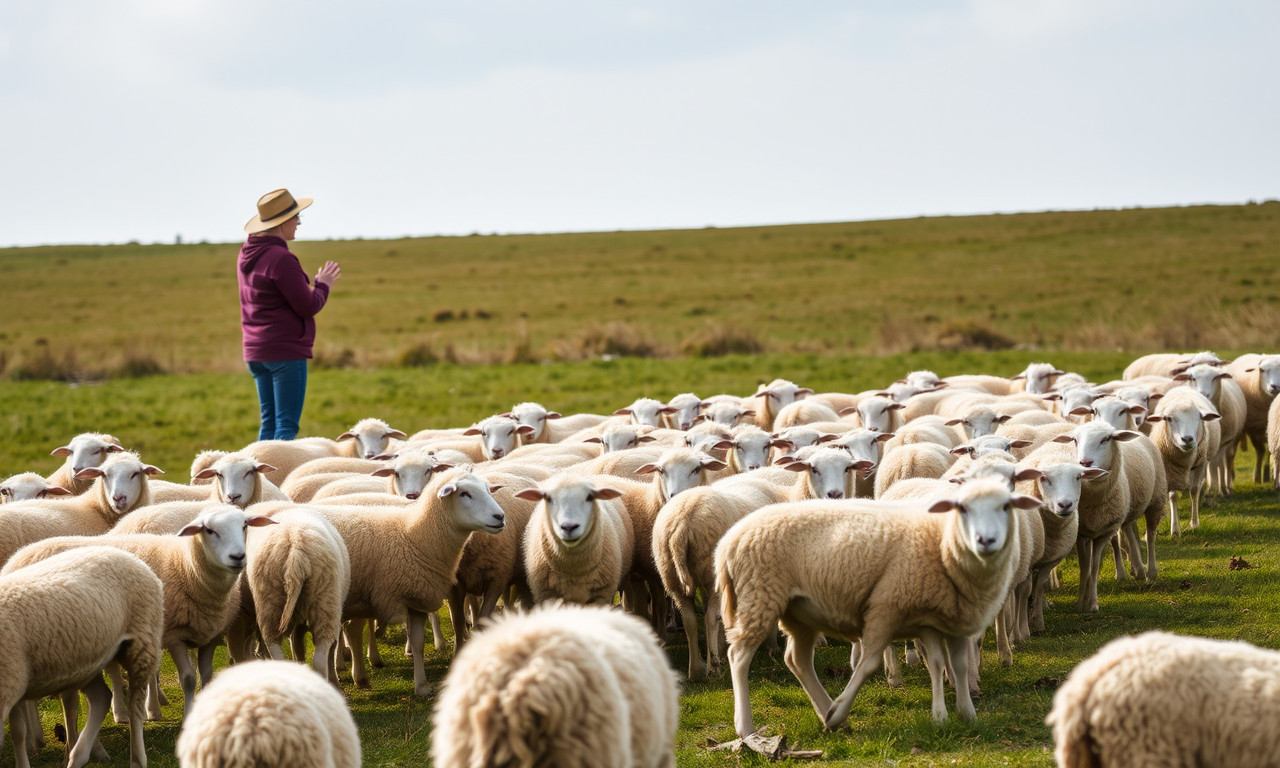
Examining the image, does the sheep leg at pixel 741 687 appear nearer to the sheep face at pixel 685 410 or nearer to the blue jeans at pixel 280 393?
the blue jeans at pixel 280 393

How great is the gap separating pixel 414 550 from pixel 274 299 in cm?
369

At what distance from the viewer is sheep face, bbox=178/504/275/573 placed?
6352 mm

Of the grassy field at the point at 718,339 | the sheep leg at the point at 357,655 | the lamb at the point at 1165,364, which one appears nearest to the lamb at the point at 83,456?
the sheep leg at the point at 357,655

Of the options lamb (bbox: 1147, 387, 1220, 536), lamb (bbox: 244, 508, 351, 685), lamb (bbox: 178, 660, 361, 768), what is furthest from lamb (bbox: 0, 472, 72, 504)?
lamb (bbox: 1147, 387, 1220, 536)

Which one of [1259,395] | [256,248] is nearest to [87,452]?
[256,248]

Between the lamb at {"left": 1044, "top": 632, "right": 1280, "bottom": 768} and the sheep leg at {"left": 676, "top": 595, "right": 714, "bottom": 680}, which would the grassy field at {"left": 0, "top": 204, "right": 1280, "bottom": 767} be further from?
the lamb at {"left": 1044, "top": 632, "right": 1280, "bottom": 768}

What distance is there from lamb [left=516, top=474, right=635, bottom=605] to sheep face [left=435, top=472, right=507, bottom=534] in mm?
220

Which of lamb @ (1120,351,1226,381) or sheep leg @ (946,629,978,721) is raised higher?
lamb @ (1120,351,1226,381)

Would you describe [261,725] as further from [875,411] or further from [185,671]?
[875,411]

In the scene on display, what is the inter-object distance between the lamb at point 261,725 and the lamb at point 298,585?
213 cm

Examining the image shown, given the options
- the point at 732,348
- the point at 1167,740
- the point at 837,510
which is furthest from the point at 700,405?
the point at 732,348

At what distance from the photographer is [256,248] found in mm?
10156

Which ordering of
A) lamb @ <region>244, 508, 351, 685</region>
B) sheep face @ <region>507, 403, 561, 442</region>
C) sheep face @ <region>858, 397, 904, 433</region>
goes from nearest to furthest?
lamb @ <region>244, 508, 351, 685</region>
sheep face @ <region>858, 397, 904, 433</region>
sheep face @ <region>507, 403, 561, 442</region>

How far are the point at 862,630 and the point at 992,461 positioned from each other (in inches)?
65.3
